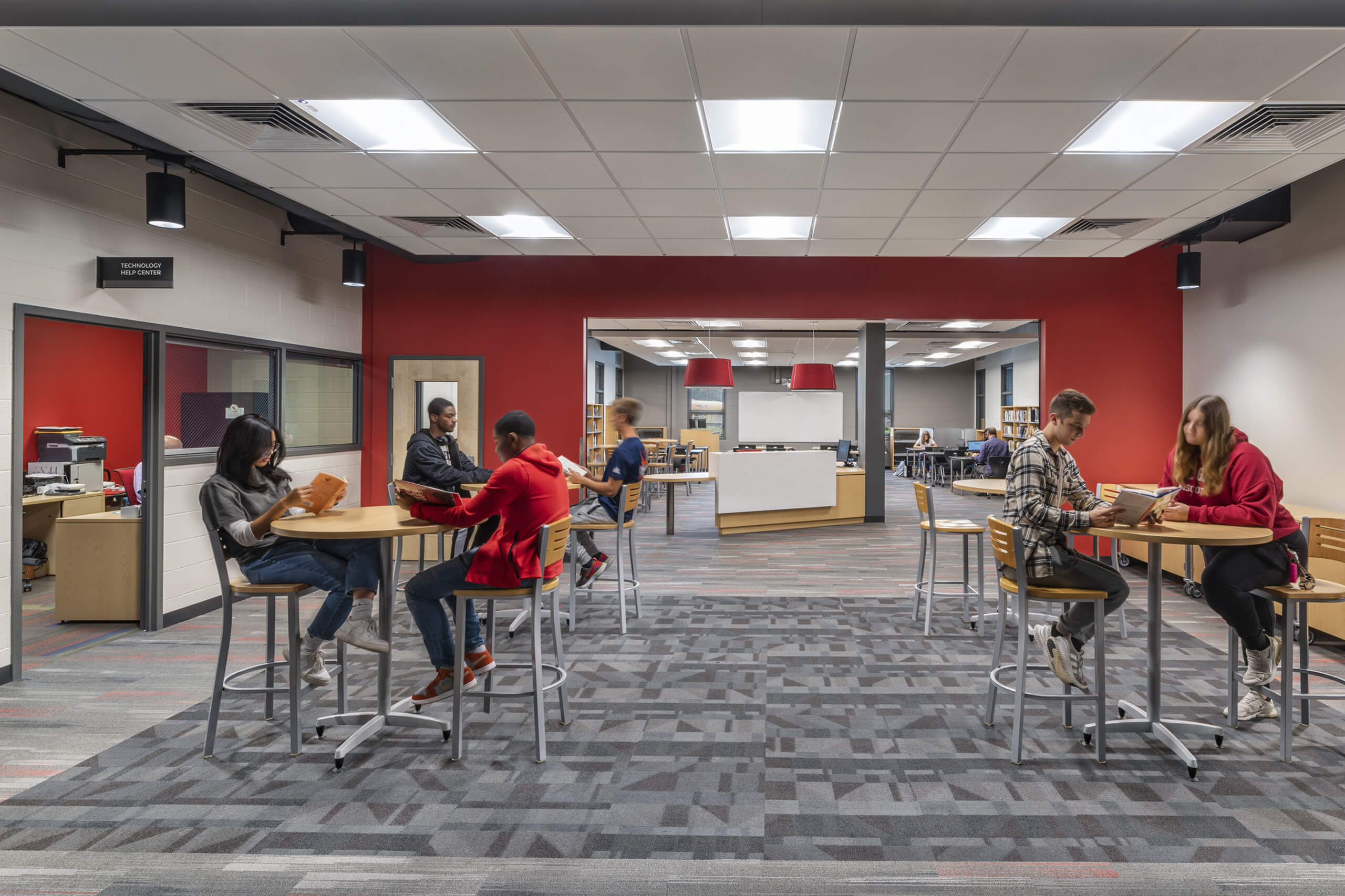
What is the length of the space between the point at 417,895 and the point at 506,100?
3286 millimetres

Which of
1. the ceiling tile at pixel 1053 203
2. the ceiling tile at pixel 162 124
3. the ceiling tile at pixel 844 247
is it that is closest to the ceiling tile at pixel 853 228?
the ceiling tile at pixel 844 247

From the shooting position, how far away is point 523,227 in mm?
6000

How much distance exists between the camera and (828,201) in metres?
5.14

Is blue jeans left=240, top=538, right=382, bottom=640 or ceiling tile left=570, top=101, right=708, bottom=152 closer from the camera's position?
blue jeans left=240, top=538, right=382, bottom=640

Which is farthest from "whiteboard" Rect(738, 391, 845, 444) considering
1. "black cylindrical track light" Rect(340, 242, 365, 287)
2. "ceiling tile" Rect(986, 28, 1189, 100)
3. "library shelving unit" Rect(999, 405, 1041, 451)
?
"ceiling tile" Rect(986, 28, 1189, 100)

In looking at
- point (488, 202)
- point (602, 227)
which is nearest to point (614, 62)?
point (488, 202)

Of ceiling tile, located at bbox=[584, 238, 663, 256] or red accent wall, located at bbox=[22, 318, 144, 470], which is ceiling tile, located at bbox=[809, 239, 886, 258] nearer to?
ceiling tile, located at bbox=[584, 238, 663, 256]

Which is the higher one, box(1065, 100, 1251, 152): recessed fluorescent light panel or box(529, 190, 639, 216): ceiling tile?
box(529, 190, 639, 216): ceiling tile

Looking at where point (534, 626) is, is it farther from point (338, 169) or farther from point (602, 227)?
point (602, 227)

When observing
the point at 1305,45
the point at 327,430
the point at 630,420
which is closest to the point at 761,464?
the point at 630,420

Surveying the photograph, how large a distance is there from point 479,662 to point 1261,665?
11.2 feet

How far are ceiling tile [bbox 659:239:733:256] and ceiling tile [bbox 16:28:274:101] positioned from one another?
3534 millimetres

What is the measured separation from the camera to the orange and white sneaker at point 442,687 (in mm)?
3143

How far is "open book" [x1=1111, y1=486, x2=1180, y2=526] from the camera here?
271cm
